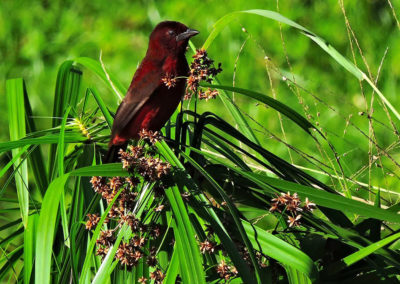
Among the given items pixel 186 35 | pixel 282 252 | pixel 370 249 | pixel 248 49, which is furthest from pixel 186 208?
pixel 248 49

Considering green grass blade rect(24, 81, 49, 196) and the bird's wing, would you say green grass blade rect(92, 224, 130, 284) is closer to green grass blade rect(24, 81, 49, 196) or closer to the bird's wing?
the bird's wing

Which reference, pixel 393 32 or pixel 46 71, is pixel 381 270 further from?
pixel 46 71

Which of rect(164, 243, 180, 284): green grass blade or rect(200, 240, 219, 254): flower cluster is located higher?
rect(200, 240, 219, 254): flower cluster

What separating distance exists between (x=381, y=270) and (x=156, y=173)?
0.44 metres

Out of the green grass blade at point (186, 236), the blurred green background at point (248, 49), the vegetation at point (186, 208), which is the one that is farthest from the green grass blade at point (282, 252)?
the blurred green background at point (248, 49)

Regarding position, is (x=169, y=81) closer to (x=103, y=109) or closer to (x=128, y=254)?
(x=103, y=109)

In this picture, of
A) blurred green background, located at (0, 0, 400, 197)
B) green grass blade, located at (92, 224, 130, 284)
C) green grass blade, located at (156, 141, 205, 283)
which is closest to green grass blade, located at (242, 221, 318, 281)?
green grass blade, located at (156, 141, 205, 283)

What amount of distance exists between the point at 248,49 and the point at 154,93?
7.77 feet

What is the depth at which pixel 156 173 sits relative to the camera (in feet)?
4.30

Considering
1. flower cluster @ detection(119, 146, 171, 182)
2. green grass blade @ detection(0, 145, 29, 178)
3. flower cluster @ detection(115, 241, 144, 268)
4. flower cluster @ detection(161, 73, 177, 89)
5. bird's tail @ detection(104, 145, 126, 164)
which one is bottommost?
flower cluster @ detection(115, 241, 144, 268)

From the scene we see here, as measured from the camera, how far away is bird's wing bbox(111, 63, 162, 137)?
1649 millimetres

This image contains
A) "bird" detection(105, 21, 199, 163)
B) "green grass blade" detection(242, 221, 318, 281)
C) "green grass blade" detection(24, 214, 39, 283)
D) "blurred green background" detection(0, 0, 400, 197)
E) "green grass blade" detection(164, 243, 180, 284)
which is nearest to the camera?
"green grass blade" detection(242, 221, 318, 281)

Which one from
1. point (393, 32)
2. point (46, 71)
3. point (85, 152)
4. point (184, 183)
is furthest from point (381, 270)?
point (46, 71)

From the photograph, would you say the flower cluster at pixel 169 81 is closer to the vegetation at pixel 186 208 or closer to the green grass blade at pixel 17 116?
the vegetation at pixel 186 208
